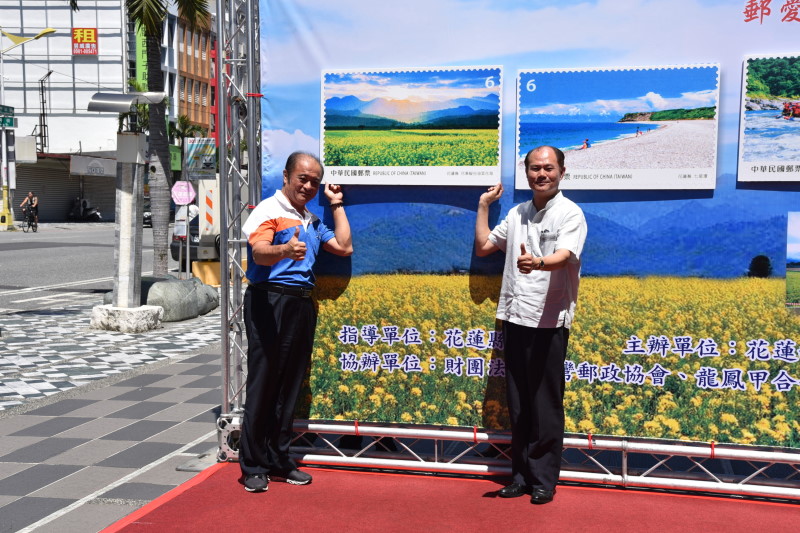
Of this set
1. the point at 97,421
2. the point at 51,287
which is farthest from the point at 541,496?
the point at 51,287

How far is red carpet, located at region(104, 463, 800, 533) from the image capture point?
422cm

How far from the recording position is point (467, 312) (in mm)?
4996

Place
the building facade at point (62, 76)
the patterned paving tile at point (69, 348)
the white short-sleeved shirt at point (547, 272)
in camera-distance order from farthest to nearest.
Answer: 1. the building facade at point (62, 76)
2. the patterned paving tile at point (69, 348)
3. the white short-sleeved shirt at point (547, 272)

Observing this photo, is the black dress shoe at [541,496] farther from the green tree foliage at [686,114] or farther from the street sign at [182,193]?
the street sign at [182,193]

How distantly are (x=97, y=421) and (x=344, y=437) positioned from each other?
221cm

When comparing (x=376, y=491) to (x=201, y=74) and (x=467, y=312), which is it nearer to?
(x=467, y=312)

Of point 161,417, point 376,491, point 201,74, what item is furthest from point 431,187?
point 201,74

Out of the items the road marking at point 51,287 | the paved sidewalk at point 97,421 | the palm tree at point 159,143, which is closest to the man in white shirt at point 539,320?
the paved sidewalk at point 97,421

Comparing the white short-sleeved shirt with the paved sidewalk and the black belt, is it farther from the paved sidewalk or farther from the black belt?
the paved sidewalk

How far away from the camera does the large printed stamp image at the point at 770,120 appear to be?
14.7 ft

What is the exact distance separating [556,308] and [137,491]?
8.24 feet

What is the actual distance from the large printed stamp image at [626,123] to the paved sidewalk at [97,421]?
2841 mm

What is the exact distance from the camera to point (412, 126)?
16.4 feet

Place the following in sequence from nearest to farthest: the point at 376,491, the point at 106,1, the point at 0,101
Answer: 1. the point at 376,491
2. the point at 0,101
3. the point at 106,1
